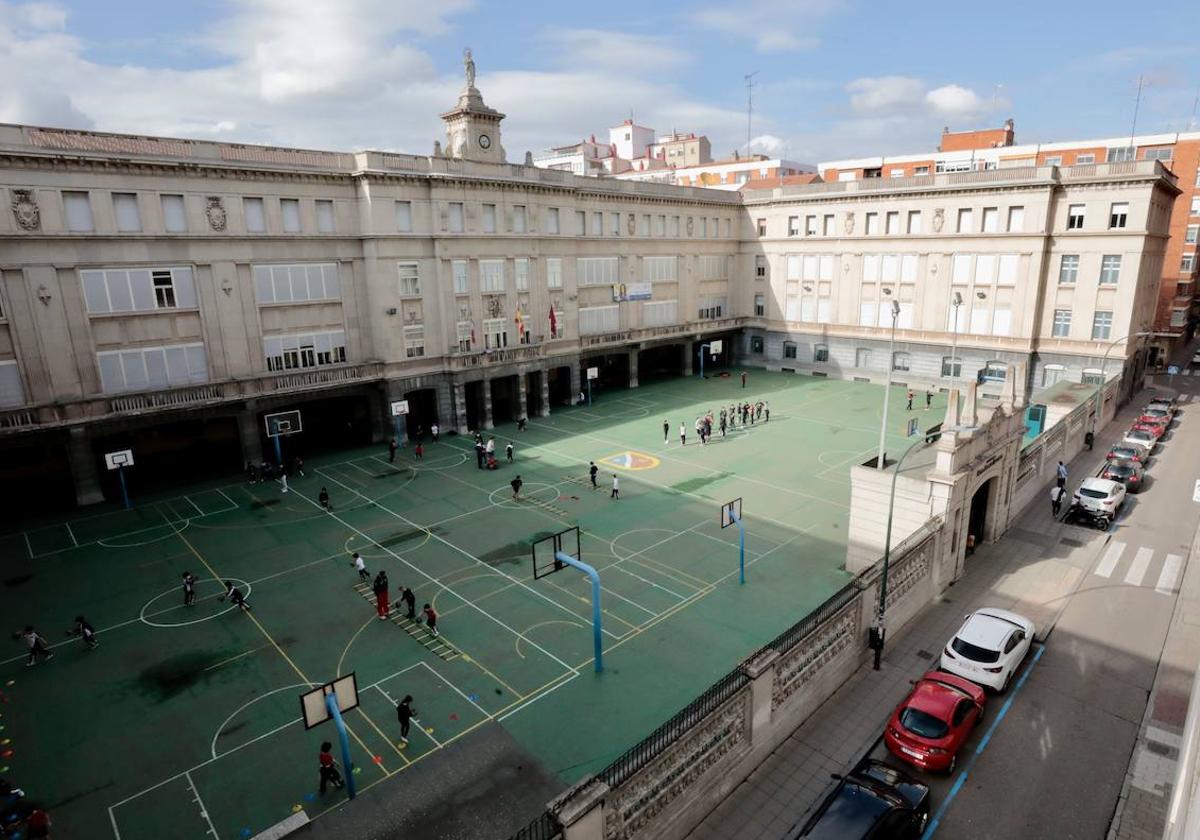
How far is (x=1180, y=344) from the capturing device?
80188mm

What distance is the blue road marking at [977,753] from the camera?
1456 cm

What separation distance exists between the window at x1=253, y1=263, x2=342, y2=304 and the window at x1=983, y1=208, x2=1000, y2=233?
48.4 meters

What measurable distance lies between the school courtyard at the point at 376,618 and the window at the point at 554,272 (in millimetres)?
17018

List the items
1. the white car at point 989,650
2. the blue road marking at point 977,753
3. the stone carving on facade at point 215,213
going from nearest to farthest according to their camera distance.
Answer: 1. the blue road marking at point 977,753
2. the white car at point 989,650
3. the stone carving on facade at point 215,213

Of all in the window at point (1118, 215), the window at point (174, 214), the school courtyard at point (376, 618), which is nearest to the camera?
the school courtyard at point (376, 618)

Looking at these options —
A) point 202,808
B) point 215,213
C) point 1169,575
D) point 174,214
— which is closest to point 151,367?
point 174,214

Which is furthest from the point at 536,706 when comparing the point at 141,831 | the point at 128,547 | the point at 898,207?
the point at 898,207

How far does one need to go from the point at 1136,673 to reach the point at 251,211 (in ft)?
147

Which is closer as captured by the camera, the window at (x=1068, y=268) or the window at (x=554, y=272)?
the window at (x=1068, y=268)

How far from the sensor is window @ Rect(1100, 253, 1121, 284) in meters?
49.3

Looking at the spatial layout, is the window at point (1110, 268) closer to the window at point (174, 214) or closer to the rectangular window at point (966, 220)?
the rectangular window at point (966, 220)

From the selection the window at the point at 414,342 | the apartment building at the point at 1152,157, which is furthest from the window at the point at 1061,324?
the window at the point at 414,342

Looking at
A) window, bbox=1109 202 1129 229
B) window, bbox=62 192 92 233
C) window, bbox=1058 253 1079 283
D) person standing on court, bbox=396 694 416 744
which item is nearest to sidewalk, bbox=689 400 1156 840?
person standing on court, bbox=396 694 416 744

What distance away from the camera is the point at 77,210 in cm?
3422
